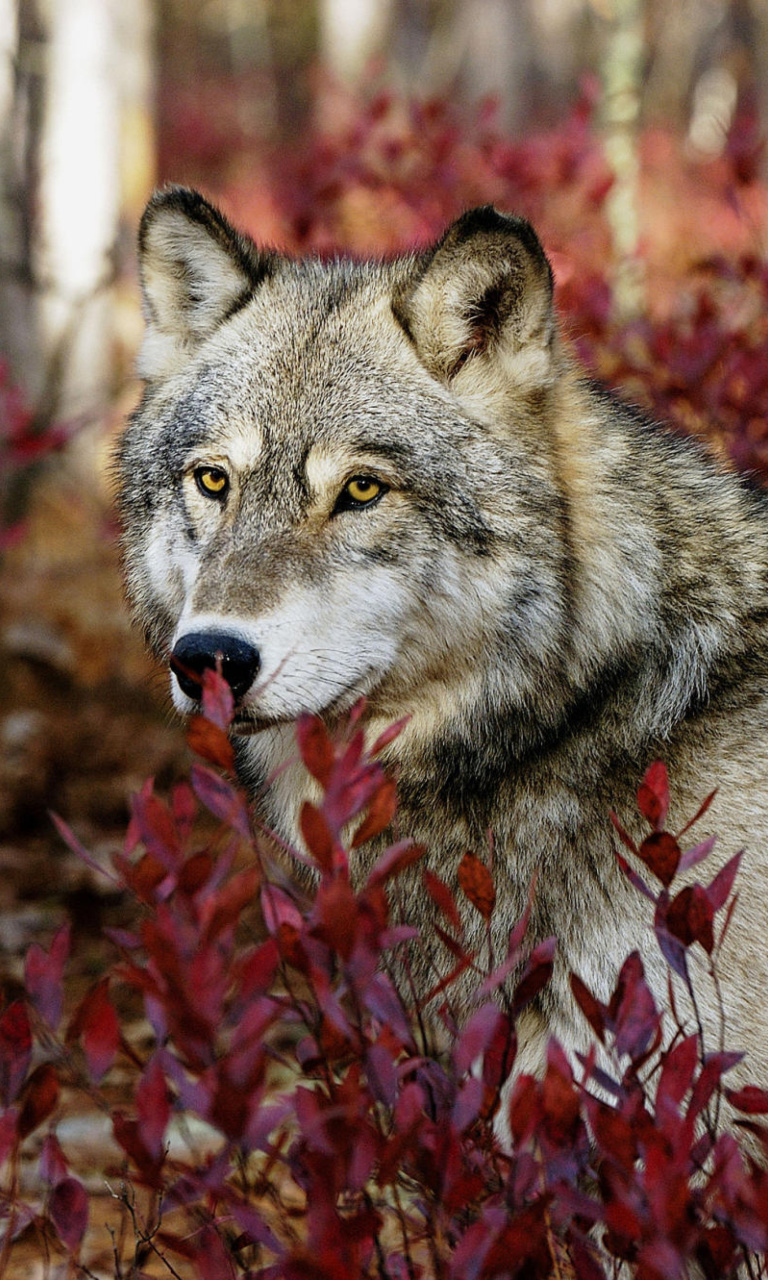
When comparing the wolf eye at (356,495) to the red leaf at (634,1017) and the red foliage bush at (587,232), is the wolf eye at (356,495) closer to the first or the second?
the red foliage bush at (587,232)

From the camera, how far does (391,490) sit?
2.87 meters

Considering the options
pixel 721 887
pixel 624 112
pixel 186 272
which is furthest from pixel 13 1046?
pixel 624 112

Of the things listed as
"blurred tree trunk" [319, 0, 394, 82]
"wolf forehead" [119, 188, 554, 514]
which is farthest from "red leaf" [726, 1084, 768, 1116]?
"blurred tree trunk" [319, 0, 394, 82]

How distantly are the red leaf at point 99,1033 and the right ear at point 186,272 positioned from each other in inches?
84.4

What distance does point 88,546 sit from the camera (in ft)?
28.8

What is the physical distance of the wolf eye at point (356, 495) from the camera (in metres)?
2.87

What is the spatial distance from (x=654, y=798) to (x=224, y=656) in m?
0.99

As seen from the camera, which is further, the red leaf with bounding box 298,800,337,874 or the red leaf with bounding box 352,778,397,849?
the red leaf with bounding box 352,778,397,849

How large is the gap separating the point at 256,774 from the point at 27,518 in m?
4.76

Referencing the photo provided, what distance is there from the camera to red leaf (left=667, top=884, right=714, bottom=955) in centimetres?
177

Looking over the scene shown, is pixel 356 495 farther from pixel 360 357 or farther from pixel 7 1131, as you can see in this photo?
pixel 7 1131

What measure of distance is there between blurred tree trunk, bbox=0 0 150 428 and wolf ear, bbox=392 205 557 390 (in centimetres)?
520

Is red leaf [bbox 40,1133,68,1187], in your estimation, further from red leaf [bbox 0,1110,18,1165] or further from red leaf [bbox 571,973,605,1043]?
red leaf [bbox 571,973,605,1043]

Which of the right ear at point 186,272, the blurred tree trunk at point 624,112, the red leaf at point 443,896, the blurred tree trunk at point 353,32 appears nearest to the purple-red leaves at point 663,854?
the red leaf at point 443,896
